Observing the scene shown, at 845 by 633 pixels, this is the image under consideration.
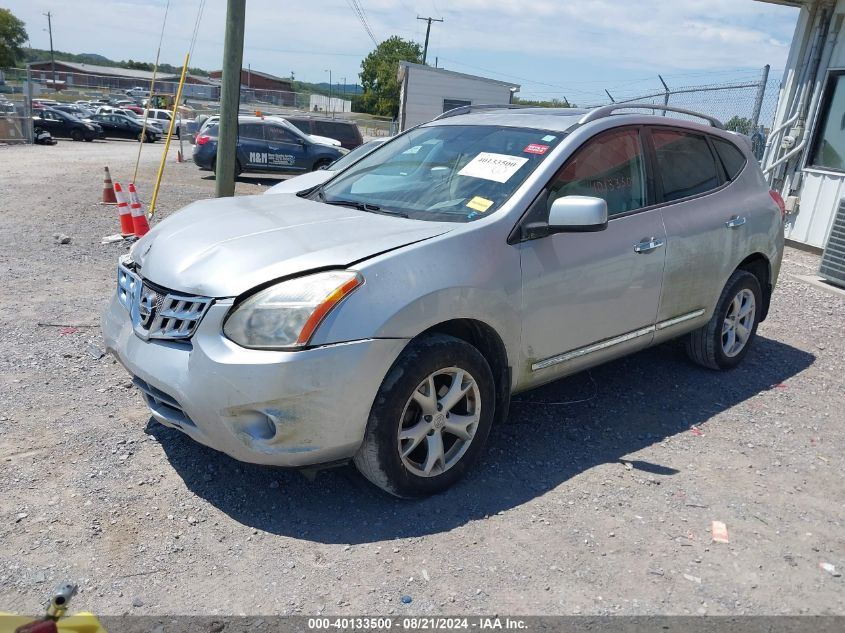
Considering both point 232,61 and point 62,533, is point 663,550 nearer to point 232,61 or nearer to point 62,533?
point 62,533

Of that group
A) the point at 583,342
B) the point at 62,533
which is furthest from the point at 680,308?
the point at 62,533

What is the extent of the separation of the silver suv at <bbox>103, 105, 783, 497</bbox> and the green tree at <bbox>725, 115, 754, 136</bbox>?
7.34 meters

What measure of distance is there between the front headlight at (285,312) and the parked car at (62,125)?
31.0 meters

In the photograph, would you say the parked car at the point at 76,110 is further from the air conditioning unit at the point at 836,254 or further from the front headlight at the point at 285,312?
the front headlight at the point at 285,312

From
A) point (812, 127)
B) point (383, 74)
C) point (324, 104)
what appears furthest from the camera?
point (383, 74)

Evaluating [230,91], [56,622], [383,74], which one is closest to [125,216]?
[230,91]

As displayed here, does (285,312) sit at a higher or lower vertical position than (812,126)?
lower

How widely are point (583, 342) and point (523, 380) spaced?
1.55 feet

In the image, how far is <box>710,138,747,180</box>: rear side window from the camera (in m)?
5.01

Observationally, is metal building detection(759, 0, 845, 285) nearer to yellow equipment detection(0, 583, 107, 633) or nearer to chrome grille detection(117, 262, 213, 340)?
chrome grille detection(117, 262, 213, 340)

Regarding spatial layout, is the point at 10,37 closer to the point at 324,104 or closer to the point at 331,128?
the point at 324,104

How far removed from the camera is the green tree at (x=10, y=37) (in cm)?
8500

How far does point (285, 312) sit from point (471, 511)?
4.23 ft

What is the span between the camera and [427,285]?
10.3 feet
